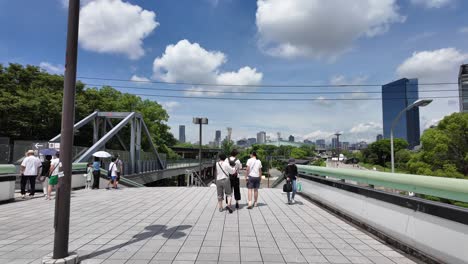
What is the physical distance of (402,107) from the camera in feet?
160

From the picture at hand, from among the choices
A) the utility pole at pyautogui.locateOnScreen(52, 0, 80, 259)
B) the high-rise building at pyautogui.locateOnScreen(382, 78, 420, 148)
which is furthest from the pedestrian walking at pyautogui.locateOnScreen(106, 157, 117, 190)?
the high-rise building at pyautogui.locateOnScreen(382, 78, 420, 148)

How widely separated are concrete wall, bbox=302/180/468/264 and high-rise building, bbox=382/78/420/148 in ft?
74.4

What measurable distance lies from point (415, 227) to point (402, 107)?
5043cm

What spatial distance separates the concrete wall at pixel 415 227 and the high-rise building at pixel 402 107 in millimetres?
22682

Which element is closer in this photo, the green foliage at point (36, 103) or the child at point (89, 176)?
the child at point (89, 176)

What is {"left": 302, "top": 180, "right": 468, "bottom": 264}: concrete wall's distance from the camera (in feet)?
12.5

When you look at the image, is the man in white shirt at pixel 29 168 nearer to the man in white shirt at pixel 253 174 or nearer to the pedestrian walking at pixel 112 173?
the pedestrian walking at pixel 112 173

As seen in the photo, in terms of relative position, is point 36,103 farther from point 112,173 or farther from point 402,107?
point 402,107

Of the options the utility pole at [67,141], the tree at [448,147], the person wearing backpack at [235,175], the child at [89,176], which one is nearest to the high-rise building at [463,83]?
the tree at [448,147]

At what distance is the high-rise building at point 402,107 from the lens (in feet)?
110

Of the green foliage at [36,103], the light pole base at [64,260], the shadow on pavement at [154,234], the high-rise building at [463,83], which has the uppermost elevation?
the high-rise building at [463,83]

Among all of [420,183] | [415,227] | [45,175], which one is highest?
[420,183]

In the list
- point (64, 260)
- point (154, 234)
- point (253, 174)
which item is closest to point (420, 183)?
point (154, 234)

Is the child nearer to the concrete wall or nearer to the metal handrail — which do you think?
the concrete wall
